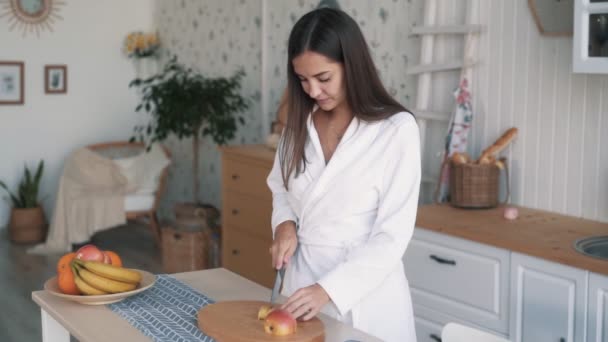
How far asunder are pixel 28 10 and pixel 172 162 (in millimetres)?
1717

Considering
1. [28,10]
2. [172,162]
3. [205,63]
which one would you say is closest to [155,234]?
[172,162]

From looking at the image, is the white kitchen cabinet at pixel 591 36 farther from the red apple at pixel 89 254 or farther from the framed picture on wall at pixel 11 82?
the framed picture on wall at pixel 11 82

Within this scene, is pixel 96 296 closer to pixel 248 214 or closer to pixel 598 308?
pixel 598 308

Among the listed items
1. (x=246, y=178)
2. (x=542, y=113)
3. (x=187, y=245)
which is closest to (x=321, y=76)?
(x=542, y=113)

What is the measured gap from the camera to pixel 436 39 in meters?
3.92

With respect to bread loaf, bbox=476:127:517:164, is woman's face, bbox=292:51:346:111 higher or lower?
higher

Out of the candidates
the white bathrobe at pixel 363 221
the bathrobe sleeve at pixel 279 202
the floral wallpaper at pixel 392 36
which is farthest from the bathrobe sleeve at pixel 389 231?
the floral wallpaper at pixel 392 36

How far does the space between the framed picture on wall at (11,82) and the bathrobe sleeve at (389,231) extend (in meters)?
5.39

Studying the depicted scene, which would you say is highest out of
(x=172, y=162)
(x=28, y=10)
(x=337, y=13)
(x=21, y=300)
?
(x=28, y=10)

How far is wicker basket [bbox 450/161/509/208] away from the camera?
3.45 m

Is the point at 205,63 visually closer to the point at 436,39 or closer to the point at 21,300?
the point at 21,300

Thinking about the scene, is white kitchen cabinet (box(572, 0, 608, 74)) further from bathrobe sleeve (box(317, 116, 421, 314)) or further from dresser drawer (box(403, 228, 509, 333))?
bathrobe sleeve (box(317, 116, 421, 314))

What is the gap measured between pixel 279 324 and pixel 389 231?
415mm

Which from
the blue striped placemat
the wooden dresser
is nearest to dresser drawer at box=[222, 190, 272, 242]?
the wooden dresser
